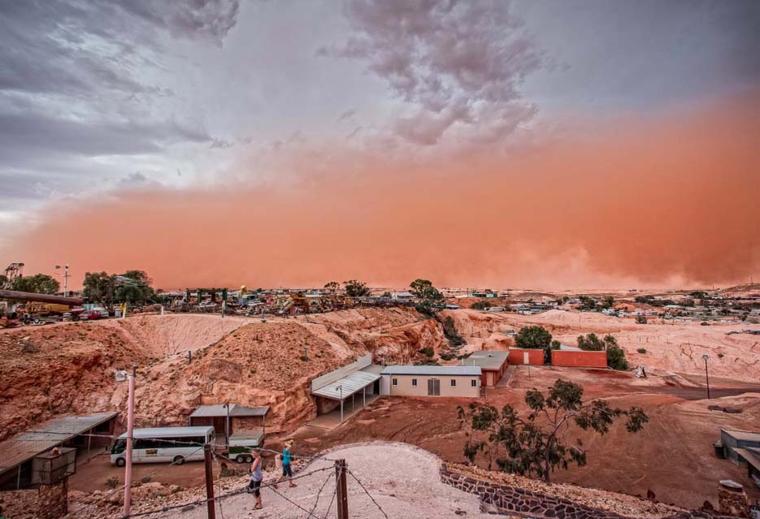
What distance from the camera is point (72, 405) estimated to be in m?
29.4

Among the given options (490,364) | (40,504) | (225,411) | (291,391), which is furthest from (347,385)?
(40,504)

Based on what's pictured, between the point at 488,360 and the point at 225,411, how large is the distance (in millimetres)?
29890

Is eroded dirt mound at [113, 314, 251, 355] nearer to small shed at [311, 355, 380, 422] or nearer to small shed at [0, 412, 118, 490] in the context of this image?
small shed at [311, 355, 380, 422]

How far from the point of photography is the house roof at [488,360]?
43.8 m

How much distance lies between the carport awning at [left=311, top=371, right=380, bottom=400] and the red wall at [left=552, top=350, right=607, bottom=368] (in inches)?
1128

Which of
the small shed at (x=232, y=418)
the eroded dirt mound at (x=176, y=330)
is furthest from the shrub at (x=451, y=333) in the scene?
the small shed at (x=232, y=418)

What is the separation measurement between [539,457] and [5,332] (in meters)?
38.4

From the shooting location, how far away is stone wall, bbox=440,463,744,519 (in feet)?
45.7

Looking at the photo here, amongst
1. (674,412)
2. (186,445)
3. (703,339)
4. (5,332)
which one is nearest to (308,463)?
(186,445)

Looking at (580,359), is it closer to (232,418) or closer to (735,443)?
(735,443)

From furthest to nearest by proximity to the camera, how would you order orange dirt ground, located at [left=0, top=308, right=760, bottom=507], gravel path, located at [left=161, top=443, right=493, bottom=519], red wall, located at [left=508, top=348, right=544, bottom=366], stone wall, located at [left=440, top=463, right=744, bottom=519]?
1. red wall, located at [left=508, top=348, right=544, bottom=366]
2. orange dirt ground, located at [left=0, top=308, right=760, bottom=507]
3. gravel path, located at [left=161, top=443, right=493, bottom=519]
4. stone wall, located at [left=440, top=463, right=744, bottom=519]

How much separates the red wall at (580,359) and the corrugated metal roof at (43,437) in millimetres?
49038

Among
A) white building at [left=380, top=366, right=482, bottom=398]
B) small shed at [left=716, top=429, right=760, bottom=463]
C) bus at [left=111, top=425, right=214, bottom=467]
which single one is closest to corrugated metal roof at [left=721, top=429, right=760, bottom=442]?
small shed at [left=716, top=429, right=760, bottom=463]

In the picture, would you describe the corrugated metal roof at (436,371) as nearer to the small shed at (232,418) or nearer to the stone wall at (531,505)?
the small shed at (232,418)
